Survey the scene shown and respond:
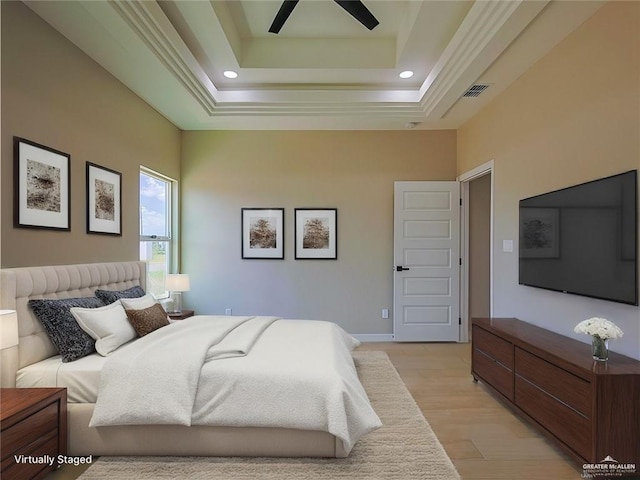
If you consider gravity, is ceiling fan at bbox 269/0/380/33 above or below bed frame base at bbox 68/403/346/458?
above

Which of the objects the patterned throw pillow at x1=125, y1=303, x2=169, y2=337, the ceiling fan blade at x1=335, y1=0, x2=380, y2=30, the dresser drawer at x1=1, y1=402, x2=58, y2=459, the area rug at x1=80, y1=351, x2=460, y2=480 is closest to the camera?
the dresser drawer at x1=1, y1=402, x2=58, y2=459

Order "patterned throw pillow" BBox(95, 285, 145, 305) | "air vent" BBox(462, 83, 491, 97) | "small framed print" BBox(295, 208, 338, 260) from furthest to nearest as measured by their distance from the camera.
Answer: "small framed print" BBox(295, 208, 338, 260) < "air vent" BBox(462, 83, 491, 97) < "patterned throw pillow" BBox(95, 285, 145, 305)

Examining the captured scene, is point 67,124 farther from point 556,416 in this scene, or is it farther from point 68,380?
point 556,416

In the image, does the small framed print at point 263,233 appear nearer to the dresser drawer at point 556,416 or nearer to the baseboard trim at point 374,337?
the baseboard trim at point 374,337

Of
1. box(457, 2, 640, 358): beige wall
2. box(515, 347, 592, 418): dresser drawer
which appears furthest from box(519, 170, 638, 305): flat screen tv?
box(515, 347, 592, 418): dresser drawer

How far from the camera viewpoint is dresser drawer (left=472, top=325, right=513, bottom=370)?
2.76 m

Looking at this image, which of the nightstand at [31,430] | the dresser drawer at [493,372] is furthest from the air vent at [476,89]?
the nightstand at [31,430]

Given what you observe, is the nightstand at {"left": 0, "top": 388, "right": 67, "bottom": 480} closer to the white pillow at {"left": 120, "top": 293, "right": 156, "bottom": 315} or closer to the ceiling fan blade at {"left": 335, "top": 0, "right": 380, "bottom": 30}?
the white pillow at {"left": 120, "top": 293, "right": 156, "bottom": 315}

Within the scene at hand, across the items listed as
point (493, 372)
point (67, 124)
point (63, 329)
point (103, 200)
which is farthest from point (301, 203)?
point (63, 329)

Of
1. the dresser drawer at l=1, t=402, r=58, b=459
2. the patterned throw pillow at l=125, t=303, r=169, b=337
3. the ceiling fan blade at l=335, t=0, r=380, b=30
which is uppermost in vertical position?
the ceiling fan blade at l=335, t=0, r=380, b=30

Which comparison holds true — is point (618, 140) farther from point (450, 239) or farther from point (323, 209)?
point (323, 209)

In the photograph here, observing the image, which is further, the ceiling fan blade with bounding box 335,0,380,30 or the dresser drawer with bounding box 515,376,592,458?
the ceiling fan blade with bounding box 335,0,380,30

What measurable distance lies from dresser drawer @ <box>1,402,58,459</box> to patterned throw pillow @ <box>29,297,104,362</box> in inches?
14.5

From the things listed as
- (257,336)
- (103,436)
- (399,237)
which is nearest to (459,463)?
(257,336)
